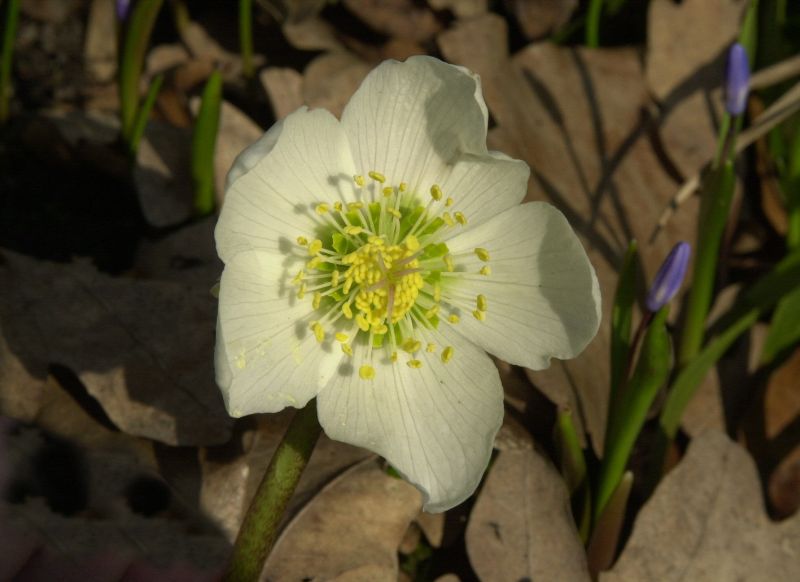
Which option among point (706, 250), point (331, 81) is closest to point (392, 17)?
point (331, 81)

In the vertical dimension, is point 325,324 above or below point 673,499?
above

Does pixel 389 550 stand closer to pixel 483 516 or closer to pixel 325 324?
pixel 483 516

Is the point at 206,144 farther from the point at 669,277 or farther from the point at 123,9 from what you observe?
the point at 669,277

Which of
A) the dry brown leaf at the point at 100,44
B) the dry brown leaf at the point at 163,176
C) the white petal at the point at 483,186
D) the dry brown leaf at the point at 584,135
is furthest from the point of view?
the dry brown leaf at the point at 100,44

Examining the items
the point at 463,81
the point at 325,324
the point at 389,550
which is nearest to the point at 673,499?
the point at 389,550

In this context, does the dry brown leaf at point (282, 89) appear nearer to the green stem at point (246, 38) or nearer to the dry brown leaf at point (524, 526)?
the green stem at point (246, 38)

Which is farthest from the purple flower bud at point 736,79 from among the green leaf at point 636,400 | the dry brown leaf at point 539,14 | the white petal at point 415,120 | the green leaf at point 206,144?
the green leaf at point 206,144
